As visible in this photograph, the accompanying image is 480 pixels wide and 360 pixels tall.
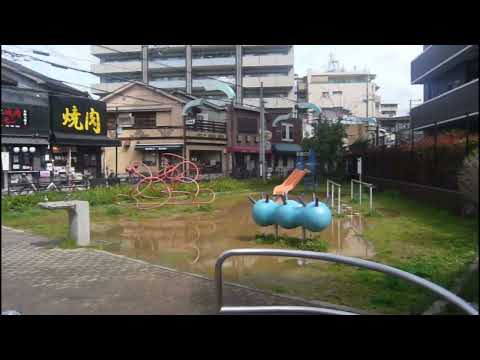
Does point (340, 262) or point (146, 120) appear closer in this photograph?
point (340, 262)

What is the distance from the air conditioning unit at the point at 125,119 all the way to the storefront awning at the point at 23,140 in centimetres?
381

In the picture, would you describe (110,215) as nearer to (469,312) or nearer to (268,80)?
(268,80)

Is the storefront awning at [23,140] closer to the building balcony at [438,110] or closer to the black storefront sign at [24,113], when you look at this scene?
the black storefront sign at [24,113]

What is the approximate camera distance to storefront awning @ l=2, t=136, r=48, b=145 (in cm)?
227

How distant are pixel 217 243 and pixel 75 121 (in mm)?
3220

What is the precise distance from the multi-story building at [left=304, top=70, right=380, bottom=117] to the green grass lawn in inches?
84.2

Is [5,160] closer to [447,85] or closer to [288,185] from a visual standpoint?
[288,185]

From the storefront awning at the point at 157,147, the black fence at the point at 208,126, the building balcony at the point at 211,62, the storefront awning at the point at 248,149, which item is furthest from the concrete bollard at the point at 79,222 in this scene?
the storefront awning at the point at 248,149

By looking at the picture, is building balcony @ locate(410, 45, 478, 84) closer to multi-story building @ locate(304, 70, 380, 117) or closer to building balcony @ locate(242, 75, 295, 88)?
multi-story building @ locate(304, 70, 380, 117)

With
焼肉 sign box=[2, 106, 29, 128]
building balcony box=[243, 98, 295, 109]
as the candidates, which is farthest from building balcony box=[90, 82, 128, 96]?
building balcony box=[243, 98, 295, 109]

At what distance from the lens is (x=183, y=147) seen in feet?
25.7

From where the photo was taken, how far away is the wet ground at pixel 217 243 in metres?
4.68

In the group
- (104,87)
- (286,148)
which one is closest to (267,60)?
(104,87)

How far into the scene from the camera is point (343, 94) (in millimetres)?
→ 10852
